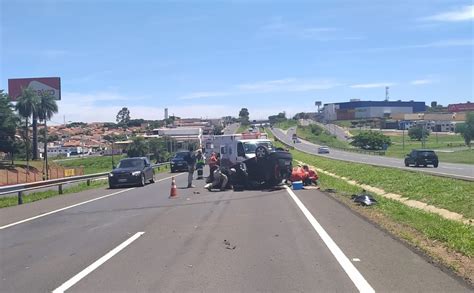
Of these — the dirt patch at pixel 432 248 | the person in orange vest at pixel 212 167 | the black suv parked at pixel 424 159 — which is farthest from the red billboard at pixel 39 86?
the dirt patch at pixel 432 248

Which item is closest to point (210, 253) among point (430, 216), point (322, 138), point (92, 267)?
point (92, 267)

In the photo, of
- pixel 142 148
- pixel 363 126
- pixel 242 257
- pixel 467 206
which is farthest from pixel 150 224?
pixel 363 126

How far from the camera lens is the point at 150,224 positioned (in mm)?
13688

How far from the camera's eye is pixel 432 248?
10.0 meters

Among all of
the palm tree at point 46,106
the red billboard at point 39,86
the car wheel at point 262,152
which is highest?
the red billboard at point 39,86

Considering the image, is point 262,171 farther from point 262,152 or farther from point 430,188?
point 430,188

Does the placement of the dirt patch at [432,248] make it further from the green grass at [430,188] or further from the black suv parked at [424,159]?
the black suv parked at [424,159]

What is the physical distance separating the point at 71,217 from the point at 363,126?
176 metres

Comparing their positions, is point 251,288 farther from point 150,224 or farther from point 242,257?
point 150,224

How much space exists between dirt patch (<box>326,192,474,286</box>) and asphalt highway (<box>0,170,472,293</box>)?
227 mm

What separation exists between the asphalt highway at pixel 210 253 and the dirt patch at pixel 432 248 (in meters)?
0.23

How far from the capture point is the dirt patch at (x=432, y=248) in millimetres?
8336

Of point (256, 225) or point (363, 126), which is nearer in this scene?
point (256, 225)

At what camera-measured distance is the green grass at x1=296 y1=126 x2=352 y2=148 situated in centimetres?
12771
